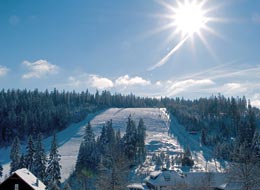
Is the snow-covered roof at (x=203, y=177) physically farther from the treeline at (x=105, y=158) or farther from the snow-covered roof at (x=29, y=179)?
the snow-covered roof at (x=29, y=179)

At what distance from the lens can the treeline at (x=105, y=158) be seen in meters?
36.8

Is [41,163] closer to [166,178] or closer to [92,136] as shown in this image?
[166,178]

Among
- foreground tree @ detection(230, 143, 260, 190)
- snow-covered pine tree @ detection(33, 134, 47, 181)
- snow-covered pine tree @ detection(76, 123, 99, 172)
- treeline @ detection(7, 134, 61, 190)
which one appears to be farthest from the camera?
snow-covered pine tree @ detection(76, 123, 99, 172)

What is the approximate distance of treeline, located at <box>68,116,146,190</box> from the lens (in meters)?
36.8

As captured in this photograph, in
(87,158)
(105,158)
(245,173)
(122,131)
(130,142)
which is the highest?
(245,173)

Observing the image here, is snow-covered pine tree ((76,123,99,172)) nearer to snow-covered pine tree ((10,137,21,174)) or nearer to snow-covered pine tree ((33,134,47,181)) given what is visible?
snow-covered pine tree ((10,137,21,174))

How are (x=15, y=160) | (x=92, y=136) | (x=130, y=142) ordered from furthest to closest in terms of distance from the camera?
(x=130, y=142) → (x=92, y=136) → (x=15, y=160)

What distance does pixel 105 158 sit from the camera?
84812mm

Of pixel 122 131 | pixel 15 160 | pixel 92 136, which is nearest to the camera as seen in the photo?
pixel 15 160

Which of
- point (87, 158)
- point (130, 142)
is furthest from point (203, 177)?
point (130, 142)

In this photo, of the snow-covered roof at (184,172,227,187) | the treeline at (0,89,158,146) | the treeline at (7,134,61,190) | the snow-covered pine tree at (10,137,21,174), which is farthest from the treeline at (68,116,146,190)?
the treeline at (0,89,158,146)

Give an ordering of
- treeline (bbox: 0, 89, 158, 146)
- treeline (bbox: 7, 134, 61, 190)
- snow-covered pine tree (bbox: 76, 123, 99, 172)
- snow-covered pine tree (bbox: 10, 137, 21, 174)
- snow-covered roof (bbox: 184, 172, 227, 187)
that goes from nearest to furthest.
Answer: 1. snow-covered roof (bbox: 184, 172, 227, 187)
2. treeline (bbox: 7, 134, 61, 190)
3. snow-covered pine tree (bbox: 10, 137, 21, 174)
4. snow-covered pine tree (bbox: 76, 123, 99, 172)
5. treeline (bbox: 0, 89, 158, 146)

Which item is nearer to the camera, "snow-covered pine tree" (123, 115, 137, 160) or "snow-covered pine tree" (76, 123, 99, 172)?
"snow-covered pine tree" (76, 123, 99, 172)

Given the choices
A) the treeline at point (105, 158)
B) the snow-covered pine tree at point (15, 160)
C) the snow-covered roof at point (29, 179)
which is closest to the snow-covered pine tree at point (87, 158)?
the treeline at point (105, 158)
